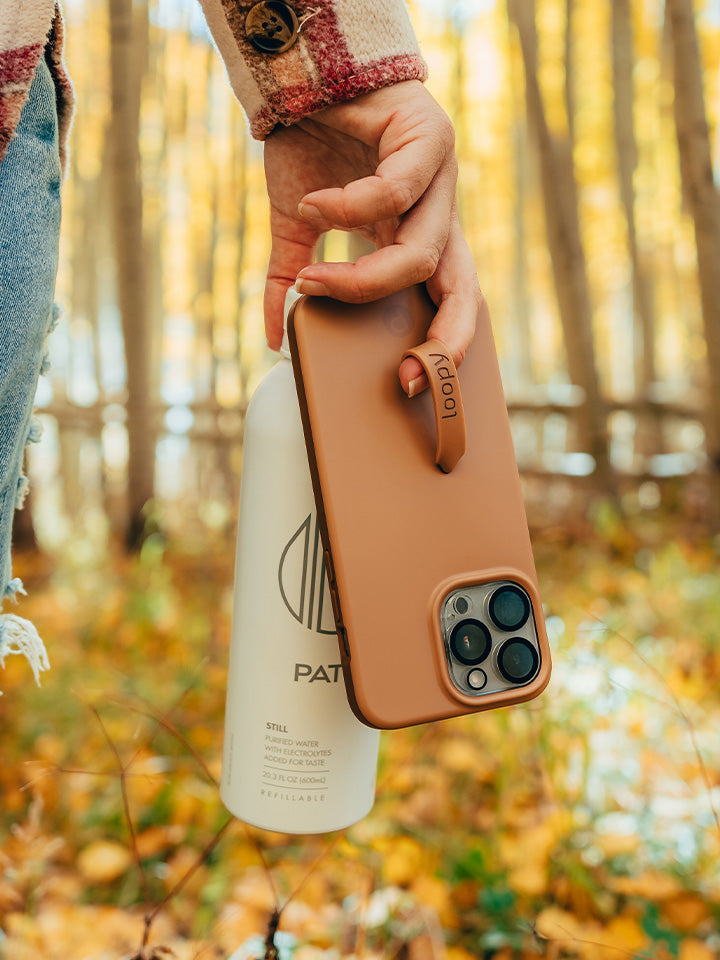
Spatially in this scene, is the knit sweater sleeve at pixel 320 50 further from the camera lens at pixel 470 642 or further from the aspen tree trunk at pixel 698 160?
the aspen tree trunk at pixel 698 160

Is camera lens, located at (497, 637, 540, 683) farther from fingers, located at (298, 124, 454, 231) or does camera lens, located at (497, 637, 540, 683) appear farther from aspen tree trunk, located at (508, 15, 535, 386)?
aspen tree trunk, located at (508, 15, 535, 386)

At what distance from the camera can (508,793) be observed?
173cm

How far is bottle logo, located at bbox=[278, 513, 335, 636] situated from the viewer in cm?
83

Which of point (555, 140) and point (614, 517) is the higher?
point (555, 140)

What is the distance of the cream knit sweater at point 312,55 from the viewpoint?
29.5 inches

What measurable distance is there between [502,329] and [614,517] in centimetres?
1189

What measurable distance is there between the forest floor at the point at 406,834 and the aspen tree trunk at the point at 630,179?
3.83 metres

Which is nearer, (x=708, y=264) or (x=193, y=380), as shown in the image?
(x=708, y=264)

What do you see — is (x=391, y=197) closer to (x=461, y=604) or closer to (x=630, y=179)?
(x=461, y=604)

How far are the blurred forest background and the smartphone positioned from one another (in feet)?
1.34

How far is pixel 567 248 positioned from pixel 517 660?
4134 mm

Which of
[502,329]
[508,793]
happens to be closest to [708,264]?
[508,793]

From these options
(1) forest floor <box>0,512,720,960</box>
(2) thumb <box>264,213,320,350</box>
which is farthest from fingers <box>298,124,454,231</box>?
(1) forest floor <box>0,512,720,960</box>

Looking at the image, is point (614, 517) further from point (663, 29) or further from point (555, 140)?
point (663, 29)
